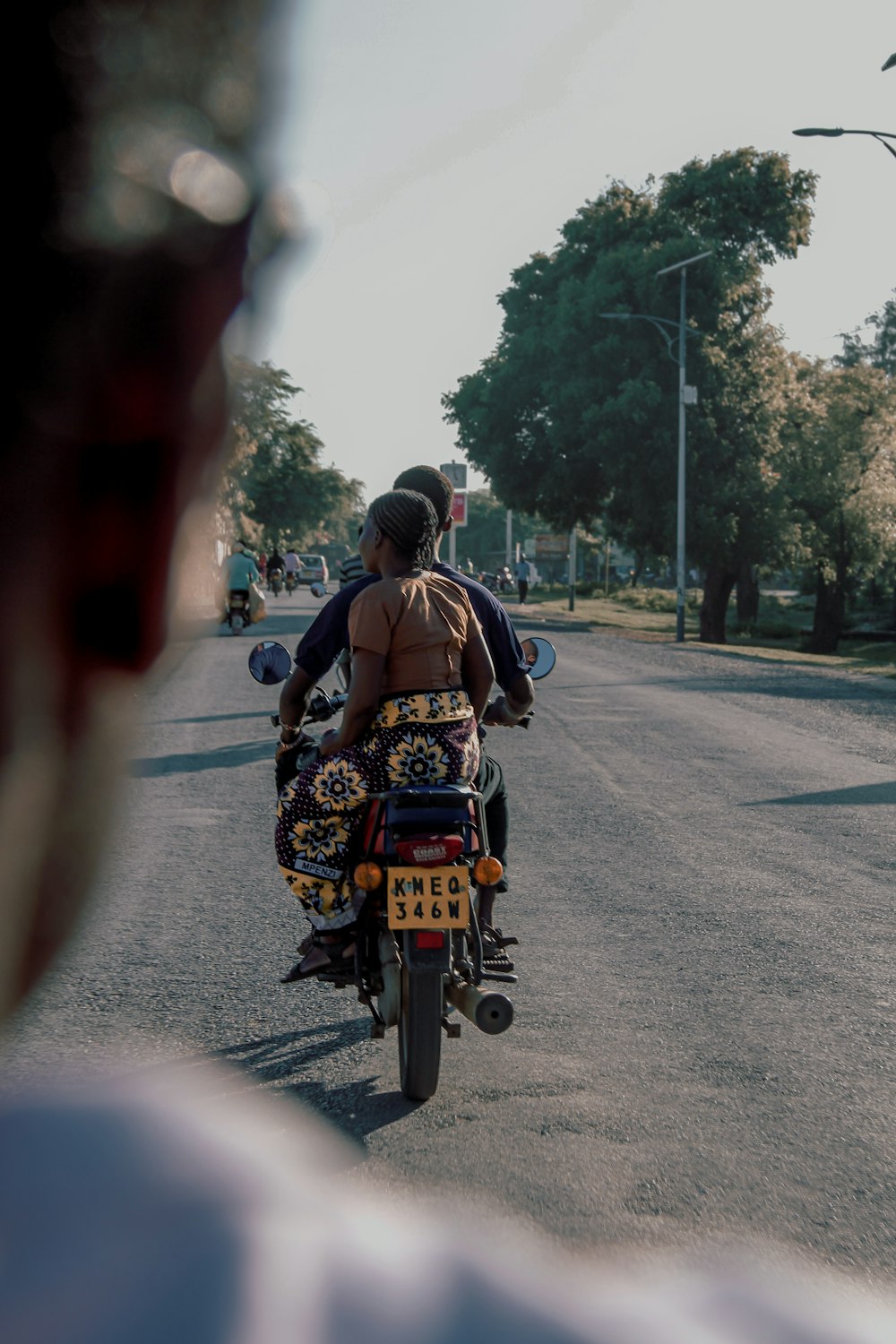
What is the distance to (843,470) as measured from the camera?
45031 mm

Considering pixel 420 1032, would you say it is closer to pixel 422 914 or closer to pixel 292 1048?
pixel 422 914

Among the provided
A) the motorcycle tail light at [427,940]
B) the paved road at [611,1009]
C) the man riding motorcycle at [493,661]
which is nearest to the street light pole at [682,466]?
the paved road at [611,1009]

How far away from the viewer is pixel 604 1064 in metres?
4.77

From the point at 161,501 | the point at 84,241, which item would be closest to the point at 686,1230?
the point at 84,241

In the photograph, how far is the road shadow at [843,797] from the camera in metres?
10.6

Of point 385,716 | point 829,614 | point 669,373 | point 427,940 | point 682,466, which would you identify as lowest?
point 829,614

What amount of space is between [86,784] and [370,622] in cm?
711

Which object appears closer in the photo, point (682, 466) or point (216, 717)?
point (216, 717)

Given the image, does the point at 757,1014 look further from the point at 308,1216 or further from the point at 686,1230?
the point at 308,1216

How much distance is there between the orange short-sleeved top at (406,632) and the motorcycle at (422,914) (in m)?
0.33

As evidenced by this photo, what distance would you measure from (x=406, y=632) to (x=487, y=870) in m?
0.72

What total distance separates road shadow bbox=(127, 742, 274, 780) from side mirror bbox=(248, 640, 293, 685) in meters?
6.33

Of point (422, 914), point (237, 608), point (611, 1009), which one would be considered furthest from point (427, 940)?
point (237, 608)

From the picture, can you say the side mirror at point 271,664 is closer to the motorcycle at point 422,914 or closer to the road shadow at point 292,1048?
the motorcycle at point 422,914
